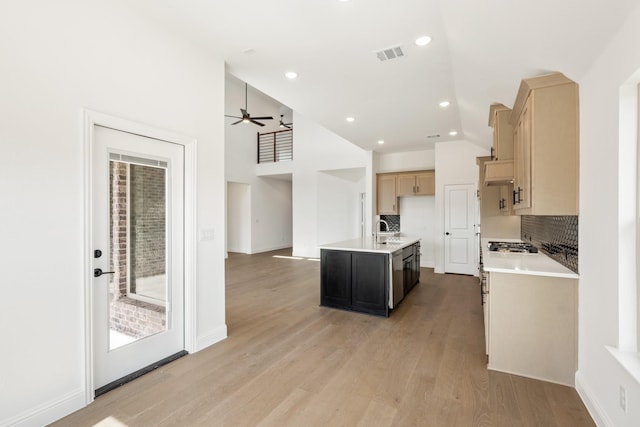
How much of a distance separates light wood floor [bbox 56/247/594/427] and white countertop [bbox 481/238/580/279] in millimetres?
870

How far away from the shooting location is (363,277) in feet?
13.4

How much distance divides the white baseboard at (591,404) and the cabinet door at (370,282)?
197 cm

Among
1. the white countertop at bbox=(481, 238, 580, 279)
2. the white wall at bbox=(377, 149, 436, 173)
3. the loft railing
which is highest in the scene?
the loft railing

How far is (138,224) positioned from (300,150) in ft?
22.0

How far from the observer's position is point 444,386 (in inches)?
94.0

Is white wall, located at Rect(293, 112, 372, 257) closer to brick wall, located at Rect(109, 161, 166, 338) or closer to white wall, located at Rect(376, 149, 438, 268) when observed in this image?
white wall, located at Rect(376, 149, 438, 268)

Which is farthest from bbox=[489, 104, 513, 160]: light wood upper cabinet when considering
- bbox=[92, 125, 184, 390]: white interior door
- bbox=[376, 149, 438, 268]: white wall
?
bbox=[376, 149, 438, 268]: white wall

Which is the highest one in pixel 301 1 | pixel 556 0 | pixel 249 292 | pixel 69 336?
pixel 301 1

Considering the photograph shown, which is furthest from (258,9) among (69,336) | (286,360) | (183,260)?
(286,360)

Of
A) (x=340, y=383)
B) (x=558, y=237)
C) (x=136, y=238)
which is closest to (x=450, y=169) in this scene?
(x=558, y=237)

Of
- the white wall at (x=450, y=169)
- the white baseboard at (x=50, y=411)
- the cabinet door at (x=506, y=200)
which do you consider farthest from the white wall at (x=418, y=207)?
the white baseboard at (x=50, y=411)

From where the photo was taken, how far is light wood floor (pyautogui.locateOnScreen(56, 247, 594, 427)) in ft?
6.59

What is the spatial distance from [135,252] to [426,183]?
20.6 feet

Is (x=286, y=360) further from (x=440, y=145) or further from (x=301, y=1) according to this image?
(x=440, y=145)
